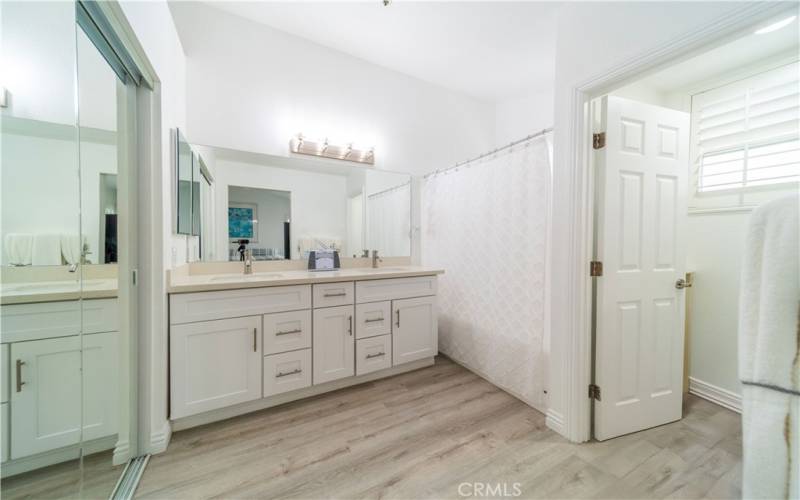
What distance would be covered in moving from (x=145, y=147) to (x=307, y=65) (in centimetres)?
155

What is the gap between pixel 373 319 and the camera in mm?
2230

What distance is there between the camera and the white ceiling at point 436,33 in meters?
2.03

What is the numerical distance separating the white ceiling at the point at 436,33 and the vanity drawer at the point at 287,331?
84.7 inches

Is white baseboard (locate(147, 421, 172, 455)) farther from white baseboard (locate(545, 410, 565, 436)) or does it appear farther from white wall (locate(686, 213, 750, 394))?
white wall (locate(686, 213, 750, 394))

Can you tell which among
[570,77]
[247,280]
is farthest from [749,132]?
[247,280]

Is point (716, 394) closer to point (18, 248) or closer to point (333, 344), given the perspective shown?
point (333, 344)

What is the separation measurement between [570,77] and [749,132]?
54.3 inches

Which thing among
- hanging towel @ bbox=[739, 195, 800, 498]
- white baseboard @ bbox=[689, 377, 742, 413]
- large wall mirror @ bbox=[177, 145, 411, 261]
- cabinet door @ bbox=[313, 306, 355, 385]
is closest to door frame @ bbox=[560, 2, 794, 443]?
hanging towel @ bbox=[739, 195, 800, 498]

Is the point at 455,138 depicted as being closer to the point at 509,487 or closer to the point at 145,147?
the point at 145,147

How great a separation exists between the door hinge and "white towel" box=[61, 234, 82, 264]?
7.48 feet

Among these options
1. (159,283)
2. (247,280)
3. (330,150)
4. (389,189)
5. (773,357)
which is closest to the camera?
(773,357)

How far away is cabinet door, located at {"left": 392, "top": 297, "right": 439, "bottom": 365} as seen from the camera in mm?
2334

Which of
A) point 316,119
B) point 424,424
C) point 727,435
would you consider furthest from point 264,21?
point 727,435

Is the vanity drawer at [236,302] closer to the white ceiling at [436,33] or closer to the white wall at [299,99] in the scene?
the white wall at [299,99]
